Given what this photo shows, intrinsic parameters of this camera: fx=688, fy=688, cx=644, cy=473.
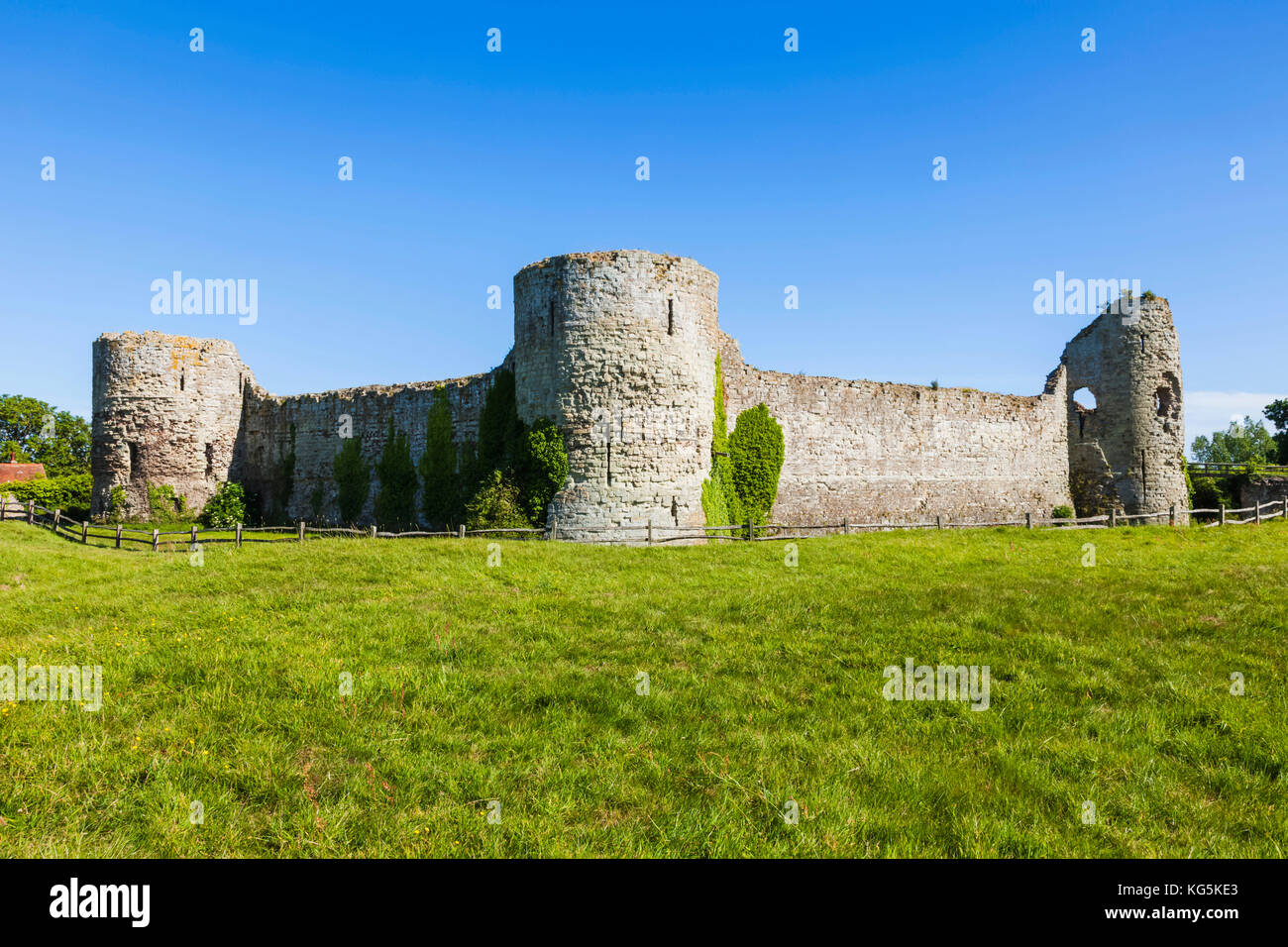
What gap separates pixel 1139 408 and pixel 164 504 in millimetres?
45422

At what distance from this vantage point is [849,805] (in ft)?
16.9

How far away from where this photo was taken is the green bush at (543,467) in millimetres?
21328

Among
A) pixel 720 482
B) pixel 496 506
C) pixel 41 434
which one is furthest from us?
pixel 41 434

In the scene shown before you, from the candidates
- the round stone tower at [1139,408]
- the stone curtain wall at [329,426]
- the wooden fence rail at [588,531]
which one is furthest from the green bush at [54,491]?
the round stone tower at [1139,408]

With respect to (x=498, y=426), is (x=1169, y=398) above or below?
above

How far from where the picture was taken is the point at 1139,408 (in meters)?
33.3

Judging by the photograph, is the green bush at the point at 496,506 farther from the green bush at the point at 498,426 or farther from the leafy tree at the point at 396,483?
the leafy tree at the point at 396,483

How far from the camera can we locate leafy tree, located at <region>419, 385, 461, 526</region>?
25.7 metres

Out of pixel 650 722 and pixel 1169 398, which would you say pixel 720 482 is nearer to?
pixel 650 722

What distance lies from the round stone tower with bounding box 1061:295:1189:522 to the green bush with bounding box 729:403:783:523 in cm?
1941

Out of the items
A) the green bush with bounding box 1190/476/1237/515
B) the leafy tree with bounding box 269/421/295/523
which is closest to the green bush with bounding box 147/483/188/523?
the leafy tree with bounding box 269/421/295/523

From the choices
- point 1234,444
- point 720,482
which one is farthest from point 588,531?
point 1234,444

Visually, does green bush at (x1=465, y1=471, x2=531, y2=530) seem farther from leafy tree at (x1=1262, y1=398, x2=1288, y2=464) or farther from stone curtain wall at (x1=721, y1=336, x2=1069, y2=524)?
leafy tree at (x1=1262, y1=398, x2=1288, y2=464)
